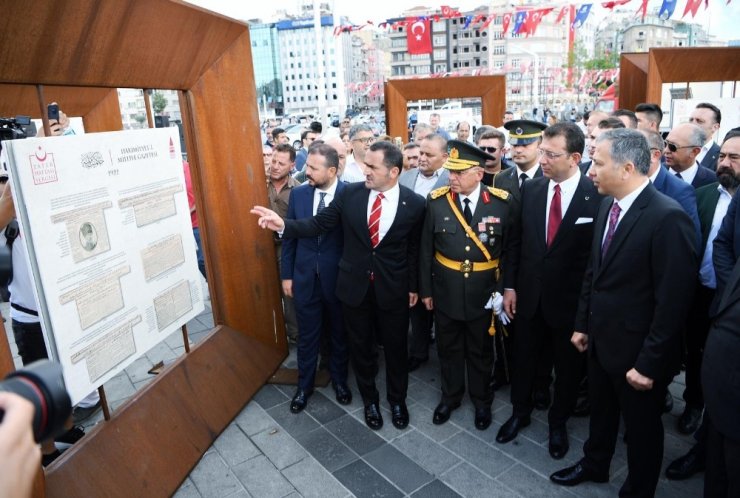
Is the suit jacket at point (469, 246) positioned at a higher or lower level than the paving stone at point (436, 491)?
higher

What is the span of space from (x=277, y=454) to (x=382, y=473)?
71 cm

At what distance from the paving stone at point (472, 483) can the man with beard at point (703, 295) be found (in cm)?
100

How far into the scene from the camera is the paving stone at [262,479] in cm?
297

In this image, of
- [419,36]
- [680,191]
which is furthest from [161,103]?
[419,36]

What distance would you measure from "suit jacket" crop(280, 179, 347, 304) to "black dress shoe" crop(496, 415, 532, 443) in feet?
4.93

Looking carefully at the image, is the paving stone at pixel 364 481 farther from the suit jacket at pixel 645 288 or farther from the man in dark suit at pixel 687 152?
the man in dark suit at pixel 687 152

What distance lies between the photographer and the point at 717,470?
2.25 m

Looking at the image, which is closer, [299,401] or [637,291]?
[637,291]

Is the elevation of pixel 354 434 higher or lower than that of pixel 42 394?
lower

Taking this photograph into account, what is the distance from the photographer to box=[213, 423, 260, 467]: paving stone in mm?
3285

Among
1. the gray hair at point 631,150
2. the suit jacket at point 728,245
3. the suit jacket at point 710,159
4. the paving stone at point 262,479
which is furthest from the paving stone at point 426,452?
the suit jacket at point 710,159

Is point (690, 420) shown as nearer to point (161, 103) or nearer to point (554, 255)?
point (554, 255)

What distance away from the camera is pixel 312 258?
3.84m

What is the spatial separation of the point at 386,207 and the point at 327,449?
167 cm
